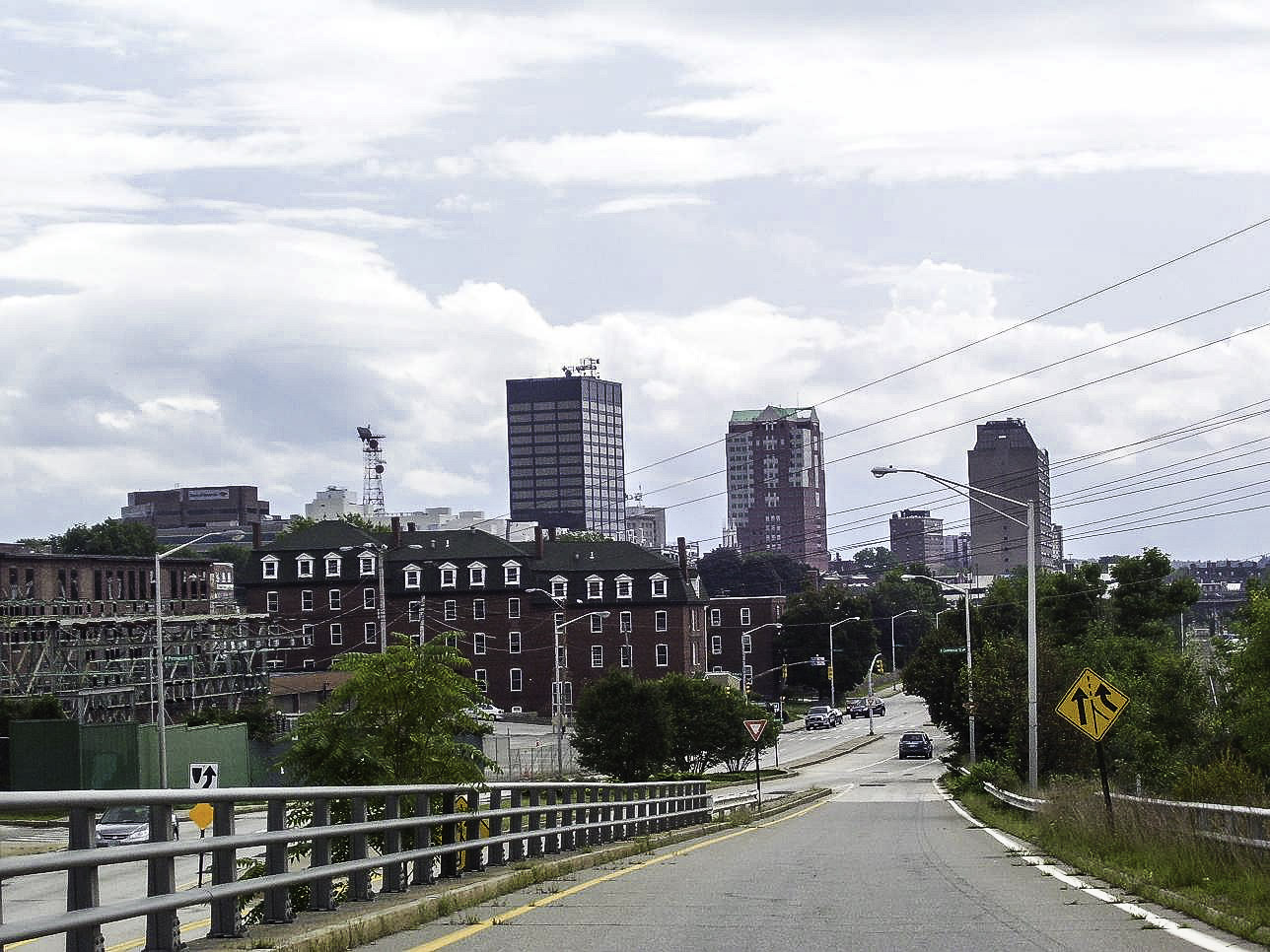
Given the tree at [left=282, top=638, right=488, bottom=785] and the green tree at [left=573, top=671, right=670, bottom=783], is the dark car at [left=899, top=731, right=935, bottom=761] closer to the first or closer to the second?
the green tree at [left=573, top=671, right=670, bottom=783]

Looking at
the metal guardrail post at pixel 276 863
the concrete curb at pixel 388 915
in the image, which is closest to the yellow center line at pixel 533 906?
the concrete curb at pixel 388 915

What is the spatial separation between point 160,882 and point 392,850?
5325 mm

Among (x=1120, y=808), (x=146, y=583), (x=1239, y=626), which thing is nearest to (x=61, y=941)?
(x=1120, y=808)

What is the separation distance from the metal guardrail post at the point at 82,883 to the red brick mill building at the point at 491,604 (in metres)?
112

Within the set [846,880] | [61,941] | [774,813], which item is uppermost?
[61,941]

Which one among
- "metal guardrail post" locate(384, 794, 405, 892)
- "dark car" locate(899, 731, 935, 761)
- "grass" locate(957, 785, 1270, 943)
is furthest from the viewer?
"dark car" locate(899, 731, 935, 761)

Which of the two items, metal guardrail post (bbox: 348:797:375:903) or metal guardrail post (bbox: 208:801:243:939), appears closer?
metal guardrail post (bbox: 208:801:243:939)

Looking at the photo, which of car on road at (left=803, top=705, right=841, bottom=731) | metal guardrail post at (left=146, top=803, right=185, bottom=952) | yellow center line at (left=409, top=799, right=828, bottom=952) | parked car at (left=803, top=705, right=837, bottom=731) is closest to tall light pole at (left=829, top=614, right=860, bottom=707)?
car on road at (left=803, top=705, right=841, bottom=731)

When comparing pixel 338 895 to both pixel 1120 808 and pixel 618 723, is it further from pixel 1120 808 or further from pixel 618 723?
pixel 618 723

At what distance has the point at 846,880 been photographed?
698 inches

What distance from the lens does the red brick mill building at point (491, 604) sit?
398 ft

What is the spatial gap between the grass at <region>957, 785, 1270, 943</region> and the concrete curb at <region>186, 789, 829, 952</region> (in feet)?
19.4

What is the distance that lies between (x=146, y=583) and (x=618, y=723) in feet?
211

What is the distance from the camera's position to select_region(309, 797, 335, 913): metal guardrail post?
1162 cm
